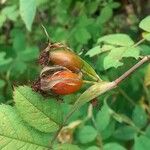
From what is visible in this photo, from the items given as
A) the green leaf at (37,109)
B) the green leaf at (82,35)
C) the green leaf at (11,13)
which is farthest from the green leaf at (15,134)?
the green leaf at (11,13)

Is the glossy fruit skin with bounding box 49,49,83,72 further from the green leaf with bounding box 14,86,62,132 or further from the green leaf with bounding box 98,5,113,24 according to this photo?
the green leaf with bounding box 98,5,113,24

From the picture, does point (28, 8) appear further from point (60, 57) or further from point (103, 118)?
point (103, 118)

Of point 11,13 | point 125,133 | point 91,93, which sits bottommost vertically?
point 125,133

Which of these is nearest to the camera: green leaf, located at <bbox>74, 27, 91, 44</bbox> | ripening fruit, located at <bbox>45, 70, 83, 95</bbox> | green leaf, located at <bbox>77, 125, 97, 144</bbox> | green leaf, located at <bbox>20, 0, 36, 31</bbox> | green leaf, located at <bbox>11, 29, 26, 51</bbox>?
ripening fruit, located at <bbox>45, 70, 83, 95</bbox>

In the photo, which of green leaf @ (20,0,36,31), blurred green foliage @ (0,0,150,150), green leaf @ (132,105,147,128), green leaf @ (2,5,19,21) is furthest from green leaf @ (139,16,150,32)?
green leaf @ (2,5,19,21)

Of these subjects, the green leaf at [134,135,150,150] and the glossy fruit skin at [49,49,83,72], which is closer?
the glossy fruit skin at [49,49,83,72]

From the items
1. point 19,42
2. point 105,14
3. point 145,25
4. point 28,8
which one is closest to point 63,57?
point 28,8
